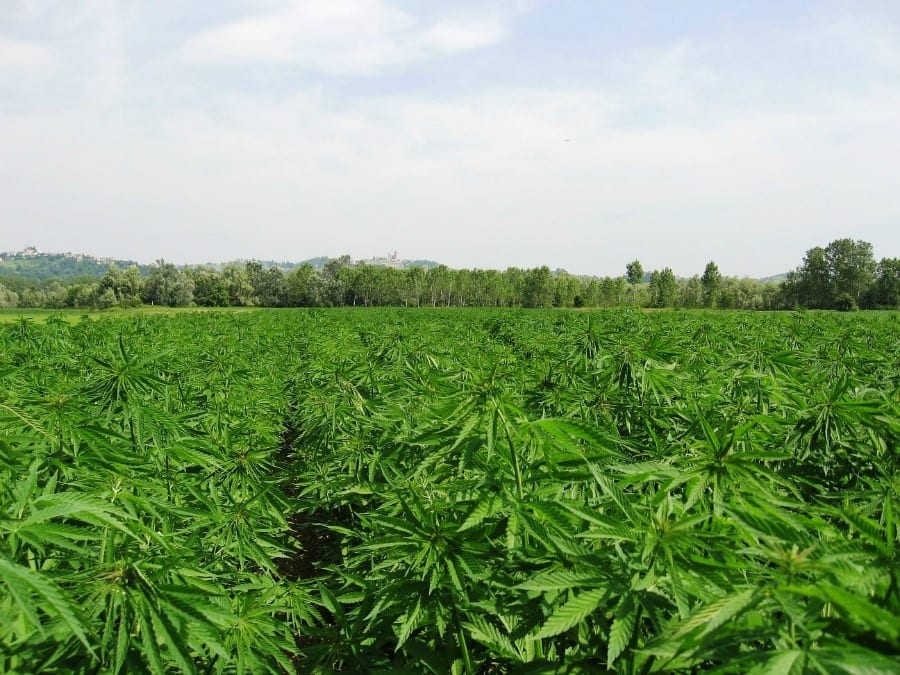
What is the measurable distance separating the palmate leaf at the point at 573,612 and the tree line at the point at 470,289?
76.4 m

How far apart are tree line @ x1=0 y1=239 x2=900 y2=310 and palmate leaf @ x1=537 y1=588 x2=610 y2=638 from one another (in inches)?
3010

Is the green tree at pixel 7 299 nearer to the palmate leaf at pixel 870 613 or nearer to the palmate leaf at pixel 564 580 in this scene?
the palmate leaf at pixel 564 580

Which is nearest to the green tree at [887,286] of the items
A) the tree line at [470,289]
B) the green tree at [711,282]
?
the tree line at [470,289]

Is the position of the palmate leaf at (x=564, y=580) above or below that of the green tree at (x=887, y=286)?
below

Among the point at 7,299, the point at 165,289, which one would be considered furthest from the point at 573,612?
the point at 7,299

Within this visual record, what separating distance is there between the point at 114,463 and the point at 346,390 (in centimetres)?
366

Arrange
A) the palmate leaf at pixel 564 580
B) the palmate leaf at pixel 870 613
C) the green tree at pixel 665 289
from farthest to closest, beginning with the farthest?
the green tree at pixel 665 289 → the palmate leaf at pixel 564 580 → the palmate leaf at pixel 870 613

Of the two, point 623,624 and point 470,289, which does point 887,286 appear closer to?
point 470,289

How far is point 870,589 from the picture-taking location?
3.63ft

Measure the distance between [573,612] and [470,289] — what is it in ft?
344

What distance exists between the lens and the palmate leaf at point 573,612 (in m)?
1.25

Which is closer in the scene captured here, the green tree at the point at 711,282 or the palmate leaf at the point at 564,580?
the palmate leaf at the point at 564,580

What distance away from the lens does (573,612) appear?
1288 millimetres

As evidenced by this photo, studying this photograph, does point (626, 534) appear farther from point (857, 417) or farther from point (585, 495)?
point (857, 417)
